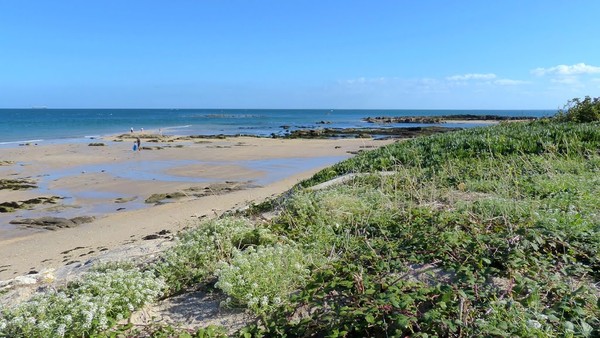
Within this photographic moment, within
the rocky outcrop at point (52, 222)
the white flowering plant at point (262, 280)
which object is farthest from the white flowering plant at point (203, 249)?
the rocky outcrop at point (52, 222)

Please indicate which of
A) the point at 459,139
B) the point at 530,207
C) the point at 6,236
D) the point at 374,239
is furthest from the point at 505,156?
the point at 6,236

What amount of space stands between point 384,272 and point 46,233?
29.2 ft

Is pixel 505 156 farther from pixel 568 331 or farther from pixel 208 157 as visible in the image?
pixel 208 157

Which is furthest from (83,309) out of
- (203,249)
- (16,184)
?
(16,184)

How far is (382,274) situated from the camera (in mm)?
3359

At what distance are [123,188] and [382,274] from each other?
13.3 metres

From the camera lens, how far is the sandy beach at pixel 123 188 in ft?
29.0

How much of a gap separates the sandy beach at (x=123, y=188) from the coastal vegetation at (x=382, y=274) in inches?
156

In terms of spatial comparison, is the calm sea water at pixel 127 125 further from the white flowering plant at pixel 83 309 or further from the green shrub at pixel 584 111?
the white flowering plant at pixel 83 309

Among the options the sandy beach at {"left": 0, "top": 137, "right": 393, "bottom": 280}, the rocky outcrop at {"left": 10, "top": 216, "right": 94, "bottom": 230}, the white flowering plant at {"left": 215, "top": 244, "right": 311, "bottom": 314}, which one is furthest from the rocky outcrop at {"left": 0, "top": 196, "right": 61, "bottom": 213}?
the white flowering plant at {"left": 215, "top": 244, "right": 311, "bottom": 314}

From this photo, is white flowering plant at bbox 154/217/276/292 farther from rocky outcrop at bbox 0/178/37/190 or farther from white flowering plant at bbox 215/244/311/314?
rocky outcrop at bbox 0/178/37/190

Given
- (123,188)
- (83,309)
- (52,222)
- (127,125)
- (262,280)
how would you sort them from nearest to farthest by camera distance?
1. (83,309)
2. (262,280)
3. (52,222)
4. (123,188)
5. (127,125)

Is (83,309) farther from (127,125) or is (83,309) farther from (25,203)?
(127,125)

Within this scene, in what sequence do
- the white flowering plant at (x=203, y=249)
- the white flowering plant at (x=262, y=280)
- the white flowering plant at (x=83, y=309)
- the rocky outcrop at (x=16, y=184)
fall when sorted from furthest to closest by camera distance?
the rocky outcrop at (x=16, y=184) → the white flowering plant at (x=203, y=249) → the white flowering plant at (x=262, y=280) → the white flowering plant at (x=83, y=309)
